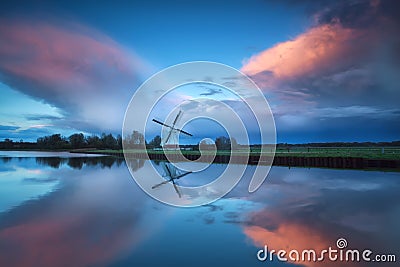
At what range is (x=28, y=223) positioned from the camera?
9.61m

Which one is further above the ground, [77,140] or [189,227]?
[77,140]

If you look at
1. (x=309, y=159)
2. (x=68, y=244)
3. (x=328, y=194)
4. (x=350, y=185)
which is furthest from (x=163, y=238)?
(x=309, y=159)

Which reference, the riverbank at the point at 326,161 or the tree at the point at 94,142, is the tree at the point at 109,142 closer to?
the tree at the point at 94,142

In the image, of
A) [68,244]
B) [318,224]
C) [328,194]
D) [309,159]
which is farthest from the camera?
[309,159]

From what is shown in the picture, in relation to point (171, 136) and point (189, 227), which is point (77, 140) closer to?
point (171, 136)

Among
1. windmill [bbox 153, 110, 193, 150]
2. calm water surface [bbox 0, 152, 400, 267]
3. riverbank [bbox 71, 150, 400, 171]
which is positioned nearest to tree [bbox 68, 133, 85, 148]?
windmill [bbox 153, 110, 193, 150]

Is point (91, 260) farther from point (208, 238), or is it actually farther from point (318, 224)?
point (318, 224)

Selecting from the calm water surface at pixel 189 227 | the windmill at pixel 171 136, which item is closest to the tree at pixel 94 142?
the windmill at pixel 171 136

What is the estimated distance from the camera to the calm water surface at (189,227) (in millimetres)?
6938

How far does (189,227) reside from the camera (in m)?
9.20

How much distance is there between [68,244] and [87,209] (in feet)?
14.8

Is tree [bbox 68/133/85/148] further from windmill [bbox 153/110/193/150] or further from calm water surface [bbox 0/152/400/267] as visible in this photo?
calm water surface [bbox 0/152/400/267]

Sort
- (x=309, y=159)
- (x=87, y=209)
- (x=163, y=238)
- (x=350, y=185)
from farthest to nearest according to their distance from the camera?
(x=309, y=159) → (x=350, y=185) → (x=87, y=209) → (x=163, y=238)

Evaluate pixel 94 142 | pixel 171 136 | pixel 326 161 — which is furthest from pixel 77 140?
pixel 326 161
